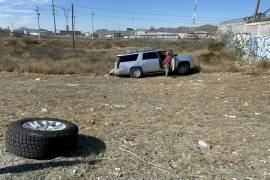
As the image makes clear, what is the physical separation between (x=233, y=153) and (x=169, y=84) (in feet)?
38.7

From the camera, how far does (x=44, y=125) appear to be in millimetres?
6863

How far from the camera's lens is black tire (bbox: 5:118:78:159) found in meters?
6.02

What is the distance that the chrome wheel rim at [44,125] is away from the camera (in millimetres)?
6652

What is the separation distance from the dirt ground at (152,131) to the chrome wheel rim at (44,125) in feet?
1.62

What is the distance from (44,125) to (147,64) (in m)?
15.3

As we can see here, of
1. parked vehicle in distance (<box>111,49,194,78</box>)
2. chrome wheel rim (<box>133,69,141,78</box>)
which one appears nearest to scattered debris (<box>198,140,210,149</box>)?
parked vehicle in distance (<box>111,49,194,78</box>)

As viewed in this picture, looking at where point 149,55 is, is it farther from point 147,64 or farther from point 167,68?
point 167,68

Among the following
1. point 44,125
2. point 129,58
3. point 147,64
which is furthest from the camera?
point 129,58

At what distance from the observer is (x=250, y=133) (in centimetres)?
794

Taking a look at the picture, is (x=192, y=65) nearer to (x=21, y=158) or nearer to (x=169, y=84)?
(x=169, y=84)

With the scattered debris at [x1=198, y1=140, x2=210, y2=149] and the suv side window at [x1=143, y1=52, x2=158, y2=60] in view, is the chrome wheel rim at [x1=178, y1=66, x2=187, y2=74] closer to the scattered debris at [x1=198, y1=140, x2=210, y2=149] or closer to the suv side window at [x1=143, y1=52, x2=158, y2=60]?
the suv side window at [x1=143, y1=52, x2=158, y2=60]

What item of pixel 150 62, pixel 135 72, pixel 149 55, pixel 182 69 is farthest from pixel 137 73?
pixel 182 69

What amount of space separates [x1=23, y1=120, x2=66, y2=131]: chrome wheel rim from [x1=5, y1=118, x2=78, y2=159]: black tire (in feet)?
1.14

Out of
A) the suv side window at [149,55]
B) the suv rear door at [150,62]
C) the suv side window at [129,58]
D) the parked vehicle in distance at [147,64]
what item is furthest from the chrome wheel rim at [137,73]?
the suv side window at [149,55]
